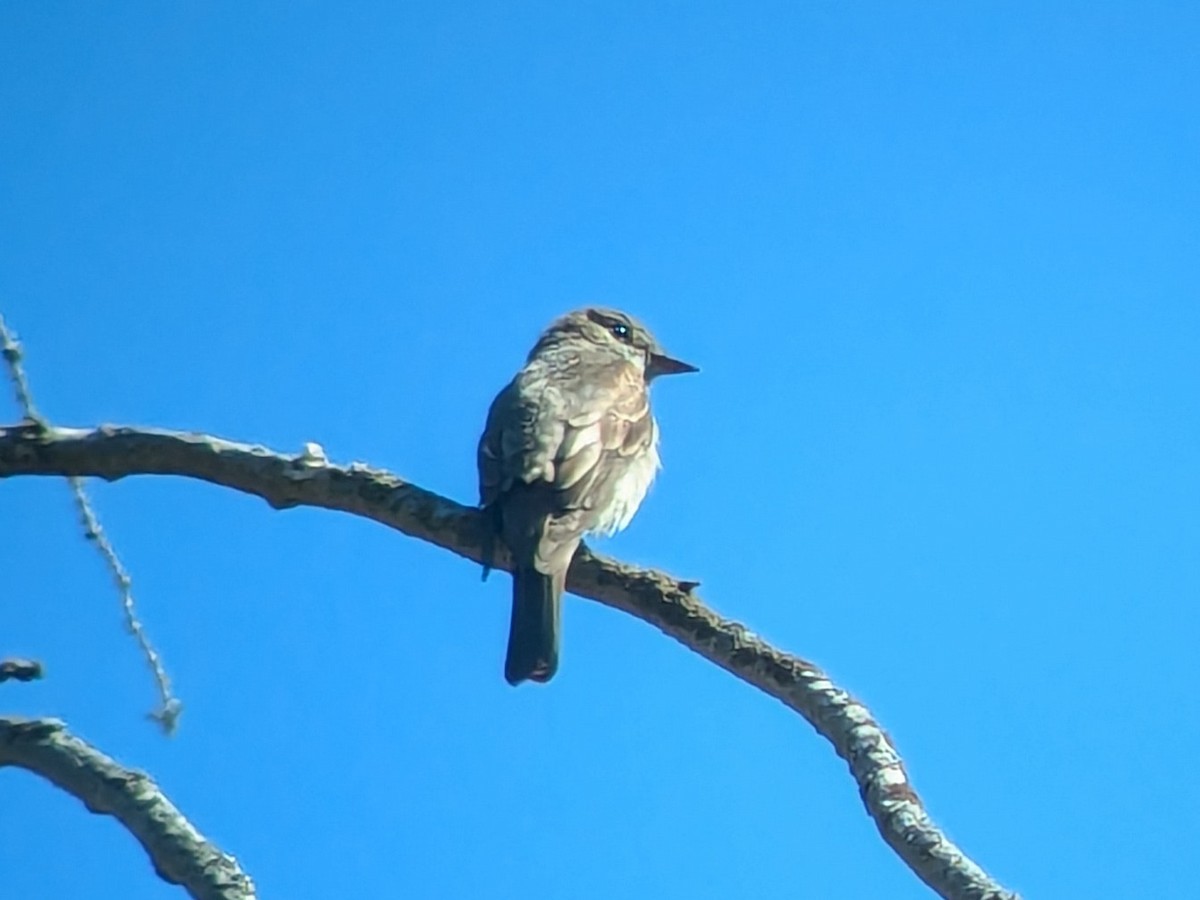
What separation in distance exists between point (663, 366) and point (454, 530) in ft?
11.8

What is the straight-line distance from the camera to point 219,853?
3746 mm

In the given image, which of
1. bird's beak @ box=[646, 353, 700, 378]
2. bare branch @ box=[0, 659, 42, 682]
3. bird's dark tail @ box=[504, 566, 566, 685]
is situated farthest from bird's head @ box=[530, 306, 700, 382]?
bare branch @ box=[0, 659, 42, 682]

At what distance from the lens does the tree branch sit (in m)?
4.32

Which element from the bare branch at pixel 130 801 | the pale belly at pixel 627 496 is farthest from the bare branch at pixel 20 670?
the pale belly at pixel 627 496

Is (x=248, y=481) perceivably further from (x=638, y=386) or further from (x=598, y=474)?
(x=638, y=386)

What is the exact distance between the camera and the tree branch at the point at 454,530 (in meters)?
4.32

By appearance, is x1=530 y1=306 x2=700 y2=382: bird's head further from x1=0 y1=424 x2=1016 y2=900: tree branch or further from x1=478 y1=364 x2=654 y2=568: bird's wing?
x1=0 y1=424 x2=1016 y2=900: tree branch

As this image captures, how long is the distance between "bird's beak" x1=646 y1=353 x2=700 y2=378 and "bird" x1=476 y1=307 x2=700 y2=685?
328 millimetres

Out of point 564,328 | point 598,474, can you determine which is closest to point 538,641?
point 598,474

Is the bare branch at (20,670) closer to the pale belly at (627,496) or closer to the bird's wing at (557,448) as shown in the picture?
the bird's wing at (557,448)

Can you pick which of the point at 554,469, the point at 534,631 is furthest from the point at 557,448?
the point at 534,631

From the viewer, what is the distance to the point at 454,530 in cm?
580

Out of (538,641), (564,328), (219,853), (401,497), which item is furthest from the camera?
(564,328)

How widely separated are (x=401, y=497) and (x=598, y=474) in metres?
1.64
